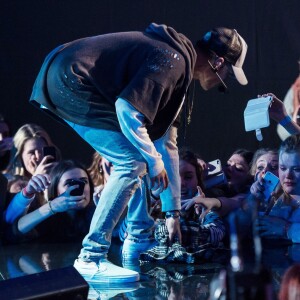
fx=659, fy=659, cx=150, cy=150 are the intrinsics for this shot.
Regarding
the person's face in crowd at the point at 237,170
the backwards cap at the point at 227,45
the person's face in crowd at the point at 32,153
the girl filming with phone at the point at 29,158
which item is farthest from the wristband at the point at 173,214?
the person's face in crowd at the point at 32,153

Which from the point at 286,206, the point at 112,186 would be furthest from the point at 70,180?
the point at 112,186

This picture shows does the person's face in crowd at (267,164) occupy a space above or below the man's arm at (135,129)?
below

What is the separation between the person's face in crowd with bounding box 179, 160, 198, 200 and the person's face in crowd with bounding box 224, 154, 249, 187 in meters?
0.53

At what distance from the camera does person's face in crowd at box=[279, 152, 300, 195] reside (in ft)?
11.6

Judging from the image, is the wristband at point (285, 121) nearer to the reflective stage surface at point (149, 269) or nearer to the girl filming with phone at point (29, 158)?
the reflective stage surface at point (149, 269)

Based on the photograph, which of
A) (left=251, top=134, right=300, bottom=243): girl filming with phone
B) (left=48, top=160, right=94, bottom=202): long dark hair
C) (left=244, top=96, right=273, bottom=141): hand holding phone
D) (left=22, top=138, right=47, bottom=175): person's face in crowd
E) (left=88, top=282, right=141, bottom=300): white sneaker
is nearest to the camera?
(left=88, top=282, right=141, bottom=300): white sneaker

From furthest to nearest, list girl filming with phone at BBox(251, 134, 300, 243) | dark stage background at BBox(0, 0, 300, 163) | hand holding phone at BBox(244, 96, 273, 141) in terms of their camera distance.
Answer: dark stage background at BBox(0, 0, 300, 163) → hand holding phone at BBox(244, 96, 273, 141) → girl filming with phone at BBox(251, 134, 300, 243)

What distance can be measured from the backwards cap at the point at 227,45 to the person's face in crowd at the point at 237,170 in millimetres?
1505

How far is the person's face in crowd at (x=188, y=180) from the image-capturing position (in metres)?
3.64

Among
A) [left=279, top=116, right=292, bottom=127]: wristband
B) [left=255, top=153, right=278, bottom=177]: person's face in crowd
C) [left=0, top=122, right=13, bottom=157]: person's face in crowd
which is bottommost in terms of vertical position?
[left=255, top=153, right=278, bottom=177]: person's face in crowd

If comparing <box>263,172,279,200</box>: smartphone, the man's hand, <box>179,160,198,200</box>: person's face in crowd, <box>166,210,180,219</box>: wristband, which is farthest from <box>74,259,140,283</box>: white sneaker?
the man's hand

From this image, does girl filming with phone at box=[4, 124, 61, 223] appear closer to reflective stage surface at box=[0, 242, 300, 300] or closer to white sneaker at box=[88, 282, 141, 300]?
reflective stage surface at box=[0, 242, 300, 300]

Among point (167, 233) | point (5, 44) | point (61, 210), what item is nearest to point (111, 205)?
point (167, 233)

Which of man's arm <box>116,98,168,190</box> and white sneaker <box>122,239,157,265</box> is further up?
man's arm <box>116,98,168,190</box>
